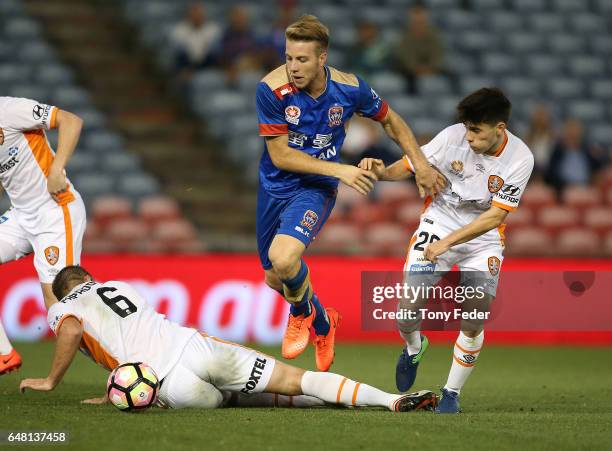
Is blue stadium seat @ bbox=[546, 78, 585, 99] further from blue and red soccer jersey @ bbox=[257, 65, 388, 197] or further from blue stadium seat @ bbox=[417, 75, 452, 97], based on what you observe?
blue and red soccer jersey @ bbox=[257, 65, 388, 197]

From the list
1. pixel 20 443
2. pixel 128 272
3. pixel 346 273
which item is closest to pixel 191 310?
pixel 128 272

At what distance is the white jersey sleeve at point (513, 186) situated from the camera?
7797 millimetres

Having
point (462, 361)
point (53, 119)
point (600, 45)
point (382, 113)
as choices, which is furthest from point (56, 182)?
point (600, 45)

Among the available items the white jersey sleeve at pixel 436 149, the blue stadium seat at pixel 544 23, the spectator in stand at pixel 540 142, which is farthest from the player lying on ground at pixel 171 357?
the blue stadium seat at pixel 544 23

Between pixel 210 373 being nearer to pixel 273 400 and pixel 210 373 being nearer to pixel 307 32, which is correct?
pixel 273 400

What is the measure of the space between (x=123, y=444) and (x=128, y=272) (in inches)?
277

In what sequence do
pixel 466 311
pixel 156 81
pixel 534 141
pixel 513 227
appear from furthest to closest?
pixel 156 81 < pixel 534 141 < pixel 513 227 < pixel 466 311

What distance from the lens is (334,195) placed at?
838cm

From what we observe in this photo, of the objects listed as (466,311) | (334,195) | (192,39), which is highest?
(192,39)

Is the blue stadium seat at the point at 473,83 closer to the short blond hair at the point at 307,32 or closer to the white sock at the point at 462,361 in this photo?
the white sock at the point at 462,361

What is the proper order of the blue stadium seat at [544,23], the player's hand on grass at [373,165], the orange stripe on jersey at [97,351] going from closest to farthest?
the orange stripe on jersey at [97,351]
the player's hand on grass at [373,165]
the blue stadium seat at [544,23]

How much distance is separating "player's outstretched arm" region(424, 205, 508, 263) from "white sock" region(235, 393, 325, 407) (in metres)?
1.35

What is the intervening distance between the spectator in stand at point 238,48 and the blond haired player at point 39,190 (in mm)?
7362

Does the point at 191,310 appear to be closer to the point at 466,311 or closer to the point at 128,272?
the point at 128,272
